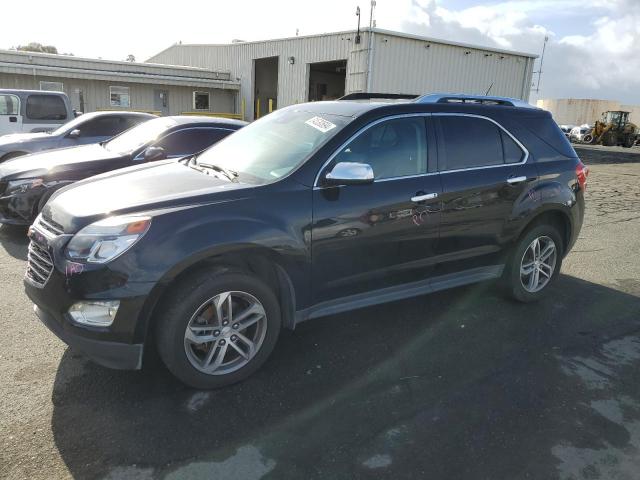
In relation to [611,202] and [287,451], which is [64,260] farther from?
[611,202]

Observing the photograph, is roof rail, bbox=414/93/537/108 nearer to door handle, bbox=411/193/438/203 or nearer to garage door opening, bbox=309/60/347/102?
Result: door handle, bbox=411/193/438/203

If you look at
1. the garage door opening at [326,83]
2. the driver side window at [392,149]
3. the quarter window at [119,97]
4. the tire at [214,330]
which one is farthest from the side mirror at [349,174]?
the garage door opening at [326,83]

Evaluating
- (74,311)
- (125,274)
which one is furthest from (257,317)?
(74,311)

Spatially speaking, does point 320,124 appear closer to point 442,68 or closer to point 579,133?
point 442,68

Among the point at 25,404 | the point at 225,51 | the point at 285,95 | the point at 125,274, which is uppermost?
the point at 225,51

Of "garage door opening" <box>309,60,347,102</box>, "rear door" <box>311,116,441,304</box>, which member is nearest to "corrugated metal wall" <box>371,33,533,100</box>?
"garage door opening" <box>309,60,347,102</box>

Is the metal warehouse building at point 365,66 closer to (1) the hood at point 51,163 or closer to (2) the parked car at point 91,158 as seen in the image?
(2) the parked car at point 91,158

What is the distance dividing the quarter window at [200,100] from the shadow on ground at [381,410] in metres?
23.9

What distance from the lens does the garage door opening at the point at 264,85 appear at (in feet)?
88.2

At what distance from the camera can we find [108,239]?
2793 millimetres

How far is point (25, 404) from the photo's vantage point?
9.53ft

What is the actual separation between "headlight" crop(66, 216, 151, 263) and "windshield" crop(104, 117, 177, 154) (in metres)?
4.10

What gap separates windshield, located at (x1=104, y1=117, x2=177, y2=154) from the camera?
22.1 ft

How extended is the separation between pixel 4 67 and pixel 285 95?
451 inches
